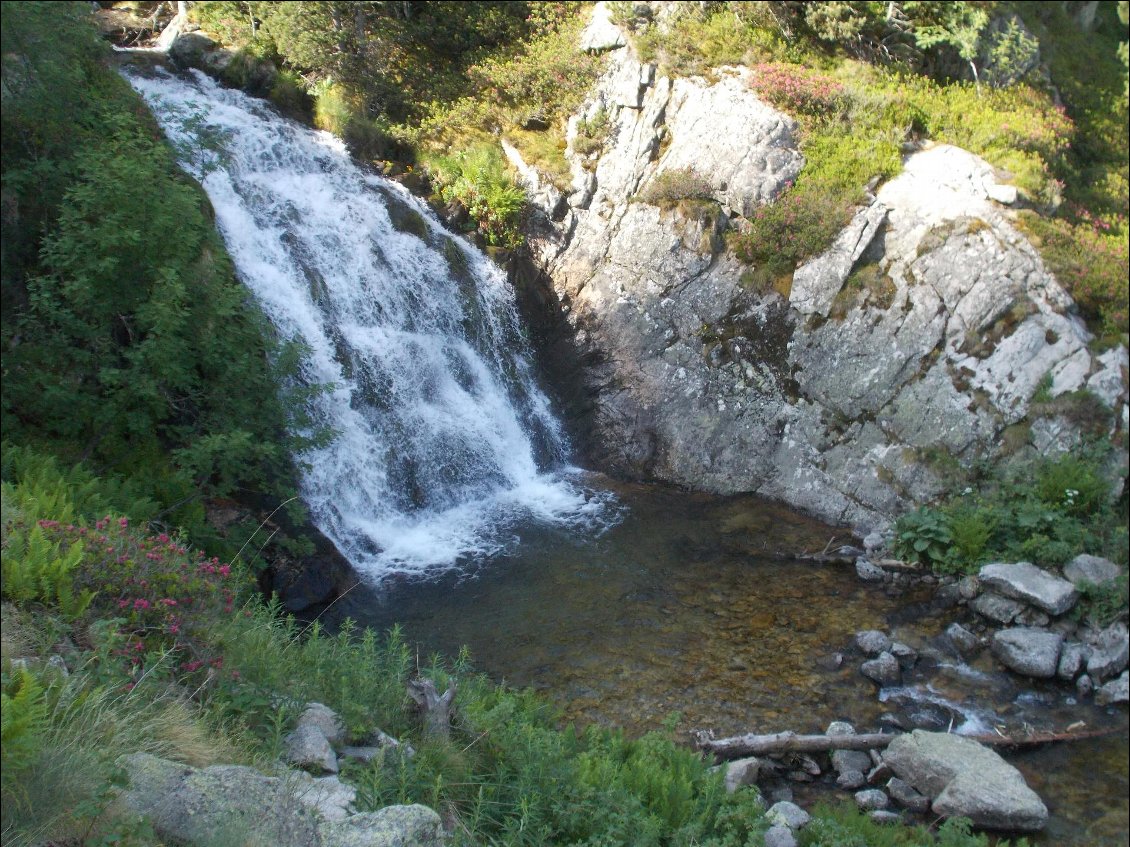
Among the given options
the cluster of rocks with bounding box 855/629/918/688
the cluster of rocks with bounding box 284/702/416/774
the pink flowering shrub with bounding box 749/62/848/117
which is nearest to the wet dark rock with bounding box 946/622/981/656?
the cluster of rocks with bounding box 855/629/918/688

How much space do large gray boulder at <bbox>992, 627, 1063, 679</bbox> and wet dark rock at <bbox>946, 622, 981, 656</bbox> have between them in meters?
0.23

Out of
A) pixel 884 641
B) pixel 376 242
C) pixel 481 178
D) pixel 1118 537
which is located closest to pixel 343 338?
pixel 376 242

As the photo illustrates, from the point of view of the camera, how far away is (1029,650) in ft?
33.9

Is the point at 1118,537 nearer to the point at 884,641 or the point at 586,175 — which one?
the point at 884,641

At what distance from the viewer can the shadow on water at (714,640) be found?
9023 mm

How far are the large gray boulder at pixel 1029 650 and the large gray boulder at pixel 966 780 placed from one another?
209 cm

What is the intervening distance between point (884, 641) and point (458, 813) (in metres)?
7.60

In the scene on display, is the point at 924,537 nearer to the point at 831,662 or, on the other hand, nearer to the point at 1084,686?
the point at 1084,686

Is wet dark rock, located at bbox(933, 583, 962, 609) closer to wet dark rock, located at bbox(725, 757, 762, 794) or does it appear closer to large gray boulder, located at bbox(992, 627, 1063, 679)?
large gray boulder, located at bbox(992, 627, 1063, 679)

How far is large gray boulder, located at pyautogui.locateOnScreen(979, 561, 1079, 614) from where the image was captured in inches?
430

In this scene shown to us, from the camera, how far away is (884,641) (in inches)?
415

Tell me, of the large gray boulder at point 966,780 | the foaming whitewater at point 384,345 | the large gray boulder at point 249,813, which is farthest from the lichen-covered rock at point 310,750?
the foaming whitewater at point 384,345

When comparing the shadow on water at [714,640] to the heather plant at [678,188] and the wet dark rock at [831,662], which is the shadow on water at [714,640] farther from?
the heather plant at [678,188]

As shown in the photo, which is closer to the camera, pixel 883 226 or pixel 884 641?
pixel 884 641
